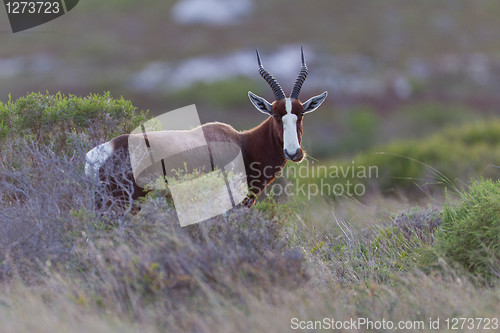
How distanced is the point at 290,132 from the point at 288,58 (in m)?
34.3

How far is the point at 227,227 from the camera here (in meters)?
6.03

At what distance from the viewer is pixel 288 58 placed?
136ft

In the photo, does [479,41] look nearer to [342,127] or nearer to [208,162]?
[342,127]

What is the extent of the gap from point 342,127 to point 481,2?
121ft

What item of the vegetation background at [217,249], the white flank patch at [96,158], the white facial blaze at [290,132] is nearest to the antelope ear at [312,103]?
the white facial blaze at [290,132]

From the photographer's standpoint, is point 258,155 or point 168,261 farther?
point 258,155

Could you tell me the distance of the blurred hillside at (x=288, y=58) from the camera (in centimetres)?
3541

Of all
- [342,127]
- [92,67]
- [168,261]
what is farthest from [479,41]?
[168,261]

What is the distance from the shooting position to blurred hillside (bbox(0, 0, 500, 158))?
35406 millimetres

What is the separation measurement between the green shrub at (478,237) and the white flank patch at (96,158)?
3873 mm

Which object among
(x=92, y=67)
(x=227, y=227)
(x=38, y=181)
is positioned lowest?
(x=92, y=67)

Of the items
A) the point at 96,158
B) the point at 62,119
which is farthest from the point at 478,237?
Result: the point at 62,119

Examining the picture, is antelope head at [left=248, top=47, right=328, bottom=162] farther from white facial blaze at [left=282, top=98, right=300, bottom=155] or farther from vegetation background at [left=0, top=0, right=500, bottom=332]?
vegetation background at [left=0, top=0, right=500, bottom=332]

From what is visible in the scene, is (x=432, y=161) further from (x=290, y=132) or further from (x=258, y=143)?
(x=290, y=132)
